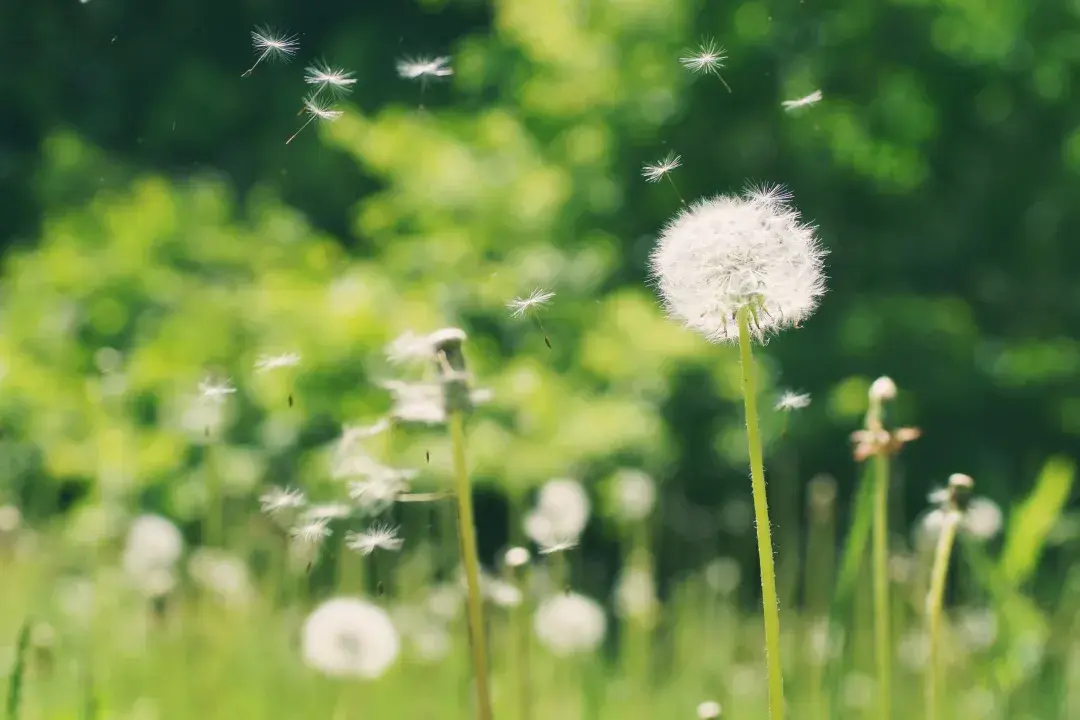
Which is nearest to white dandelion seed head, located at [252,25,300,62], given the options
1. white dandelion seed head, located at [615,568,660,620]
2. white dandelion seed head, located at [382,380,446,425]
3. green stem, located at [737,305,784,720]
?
white dandelion seed head, located at [382,380,446,425]

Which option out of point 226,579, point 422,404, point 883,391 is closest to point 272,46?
point 422,404

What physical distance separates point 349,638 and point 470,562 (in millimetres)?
688

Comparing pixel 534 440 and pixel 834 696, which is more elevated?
pixel 534 440

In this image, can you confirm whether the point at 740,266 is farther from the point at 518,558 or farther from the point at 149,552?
the point at 149,552

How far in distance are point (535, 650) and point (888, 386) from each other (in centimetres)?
226

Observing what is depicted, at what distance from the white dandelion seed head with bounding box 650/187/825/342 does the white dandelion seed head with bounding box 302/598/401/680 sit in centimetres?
70

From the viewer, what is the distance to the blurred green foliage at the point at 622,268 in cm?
462

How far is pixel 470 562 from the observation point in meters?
0.74

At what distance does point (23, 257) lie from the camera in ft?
21.1

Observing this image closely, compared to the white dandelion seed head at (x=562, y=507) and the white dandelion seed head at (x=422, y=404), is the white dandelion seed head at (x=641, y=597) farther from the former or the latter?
the white dandelion seed head at (x=422, y=404)

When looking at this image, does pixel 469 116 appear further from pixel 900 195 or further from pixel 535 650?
pixel 535 650

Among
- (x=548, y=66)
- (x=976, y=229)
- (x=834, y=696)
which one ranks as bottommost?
(x=834, y=696)

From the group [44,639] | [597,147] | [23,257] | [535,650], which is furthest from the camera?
[23,257]

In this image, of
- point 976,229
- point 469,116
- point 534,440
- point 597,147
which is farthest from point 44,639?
point 976,229
